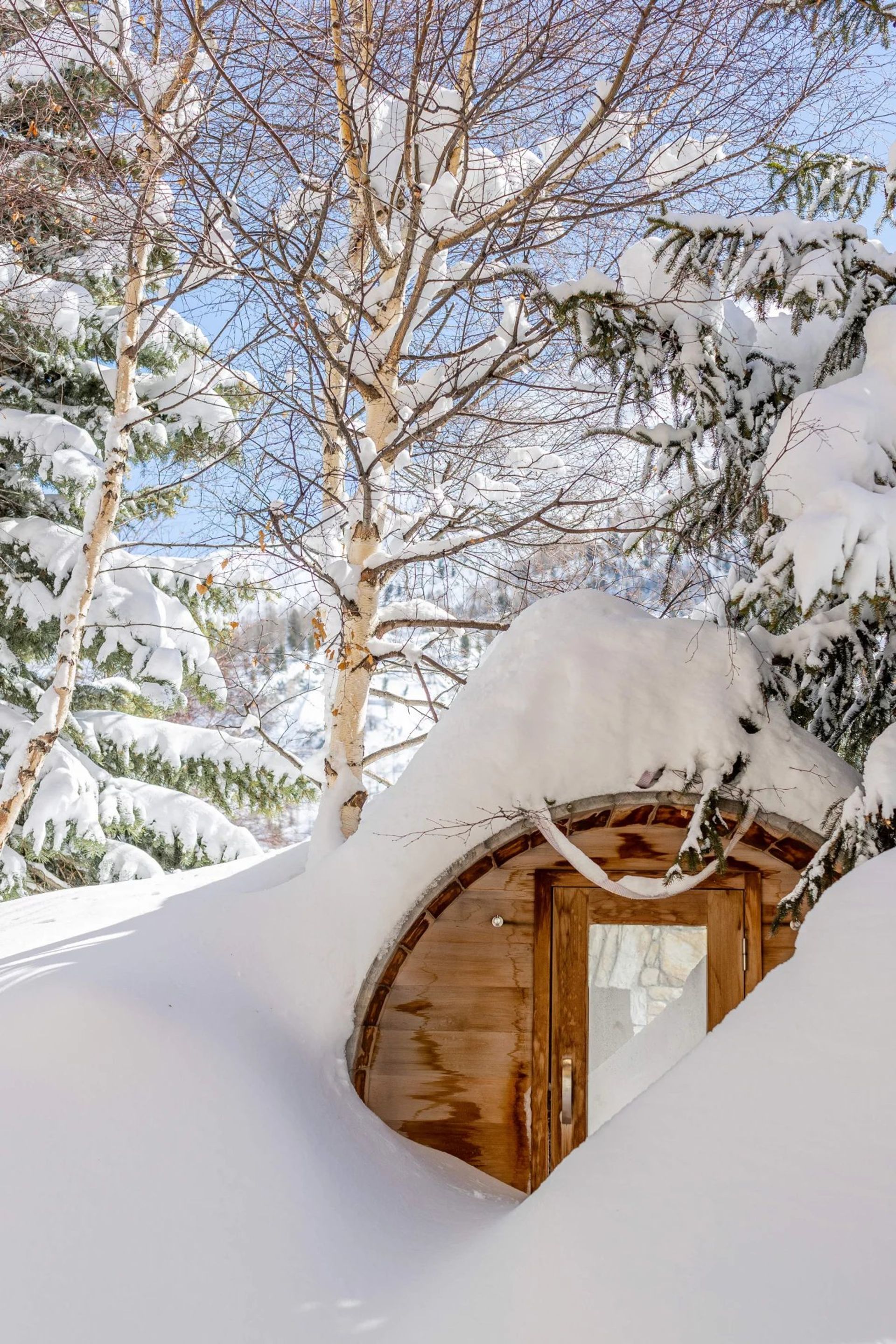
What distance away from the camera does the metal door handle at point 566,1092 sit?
4.30m

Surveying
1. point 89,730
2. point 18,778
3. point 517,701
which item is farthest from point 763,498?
point 89,730

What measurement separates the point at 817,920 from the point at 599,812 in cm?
124

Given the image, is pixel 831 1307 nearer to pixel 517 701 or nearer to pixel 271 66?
pixel 517 701

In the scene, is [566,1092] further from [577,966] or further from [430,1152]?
[430,1152]

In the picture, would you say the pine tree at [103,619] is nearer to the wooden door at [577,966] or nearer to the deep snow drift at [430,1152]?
the deep snow drift at [430,1152]

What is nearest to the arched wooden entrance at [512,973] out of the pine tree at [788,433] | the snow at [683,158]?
the pine tree at [788,433]

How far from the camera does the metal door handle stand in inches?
169

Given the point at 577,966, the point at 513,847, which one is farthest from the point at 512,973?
the point at 513,847

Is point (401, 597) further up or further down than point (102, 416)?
further down

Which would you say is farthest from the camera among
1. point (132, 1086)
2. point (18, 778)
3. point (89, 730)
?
point (89, 730)

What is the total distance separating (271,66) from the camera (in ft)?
15.0

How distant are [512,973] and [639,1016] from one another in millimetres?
613

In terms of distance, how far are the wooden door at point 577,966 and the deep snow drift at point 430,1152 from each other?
499mm

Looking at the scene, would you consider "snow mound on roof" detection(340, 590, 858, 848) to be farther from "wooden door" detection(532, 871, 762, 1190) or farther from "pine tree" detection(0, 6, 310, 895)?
"pine tree" detection(0, 6, 310, 895)
